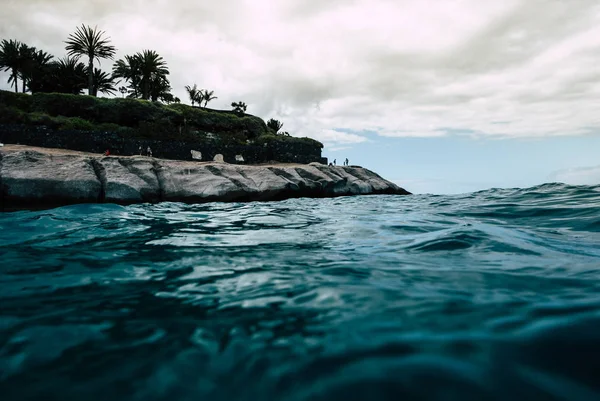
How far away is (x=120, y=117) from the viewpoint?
2597 centimetres

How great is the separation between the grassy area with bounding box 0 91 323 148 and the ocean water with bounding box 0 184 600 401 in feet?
73.1

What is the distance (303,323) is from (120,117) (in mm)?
29461

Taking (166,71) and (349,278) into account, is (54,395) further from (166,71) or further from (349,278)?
(166,71)

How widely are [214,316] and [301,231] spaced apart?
118 inches

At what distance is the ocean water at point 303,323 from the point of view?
1.16m

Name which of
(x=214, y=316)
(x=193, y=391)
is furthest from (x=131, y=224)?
(x=193, y=391)

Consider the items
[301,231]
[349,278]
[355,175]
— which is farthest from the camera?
[355,175]

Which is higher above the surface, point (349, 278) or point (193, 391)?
point (349, 278)

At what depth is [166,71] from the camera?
115ft

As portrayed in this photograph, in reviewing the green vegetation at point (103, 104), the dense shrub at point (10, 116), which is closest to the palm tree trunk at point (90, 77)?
the green vegetation at point (103, 104)

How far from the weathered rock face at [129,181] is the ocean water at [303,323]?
718 cm

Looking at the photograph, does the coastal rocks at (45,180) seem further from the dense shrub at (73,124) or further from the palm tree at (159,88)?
the palm tree at (159,88)

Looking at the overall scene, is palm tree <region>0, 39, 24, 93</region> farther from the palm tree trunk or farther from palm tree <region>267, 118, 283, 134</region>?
palm tree <region>267, 118, 283, 134</region>

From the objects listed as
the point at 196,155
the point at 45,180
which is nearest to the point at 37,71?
the point at 196,155
